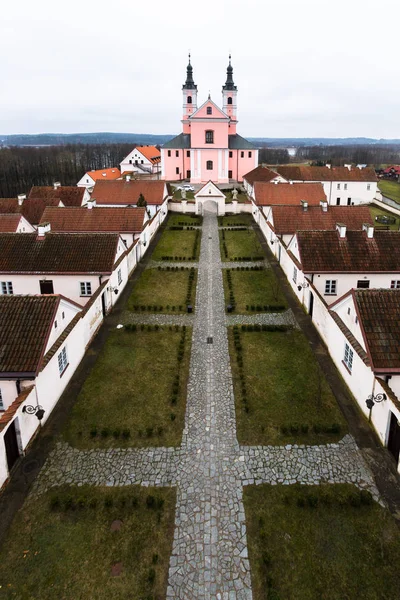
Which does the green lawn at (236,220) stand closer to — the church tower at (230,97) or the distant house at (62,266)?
the distant house at (62,266)

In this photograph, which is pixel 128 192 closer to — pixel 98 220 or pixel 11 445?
pixel 98 220

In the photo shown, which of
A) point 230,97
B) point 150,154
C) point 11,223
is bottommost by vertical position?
point 11,223

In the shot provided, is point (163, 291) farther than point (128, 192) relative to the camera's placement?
No

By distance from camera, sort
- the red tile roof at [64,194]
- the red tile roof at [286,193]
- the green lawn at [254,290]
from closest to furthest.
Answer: the green lawn at [254,290] → the red tile roof at [286,193] → the red tile roof at [64,194]

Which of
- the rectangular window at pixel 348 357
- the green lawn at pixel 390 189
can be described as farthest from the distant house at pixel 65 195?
the green lawn at pixel 390 189

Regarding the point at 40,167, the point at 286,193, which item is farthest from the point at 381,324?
the point at 40,167

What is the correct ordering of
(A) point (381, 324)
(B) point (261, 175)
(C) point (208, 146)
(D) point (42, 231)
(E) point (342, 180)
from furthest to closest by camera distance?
(C) point (208, 146), (E) point (342, 180), (B) point (261, 175), (D) point (42, 231), (A) point (381, 324)

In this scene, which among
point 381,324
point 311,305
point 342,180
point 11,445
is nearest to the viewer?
point 11,445
